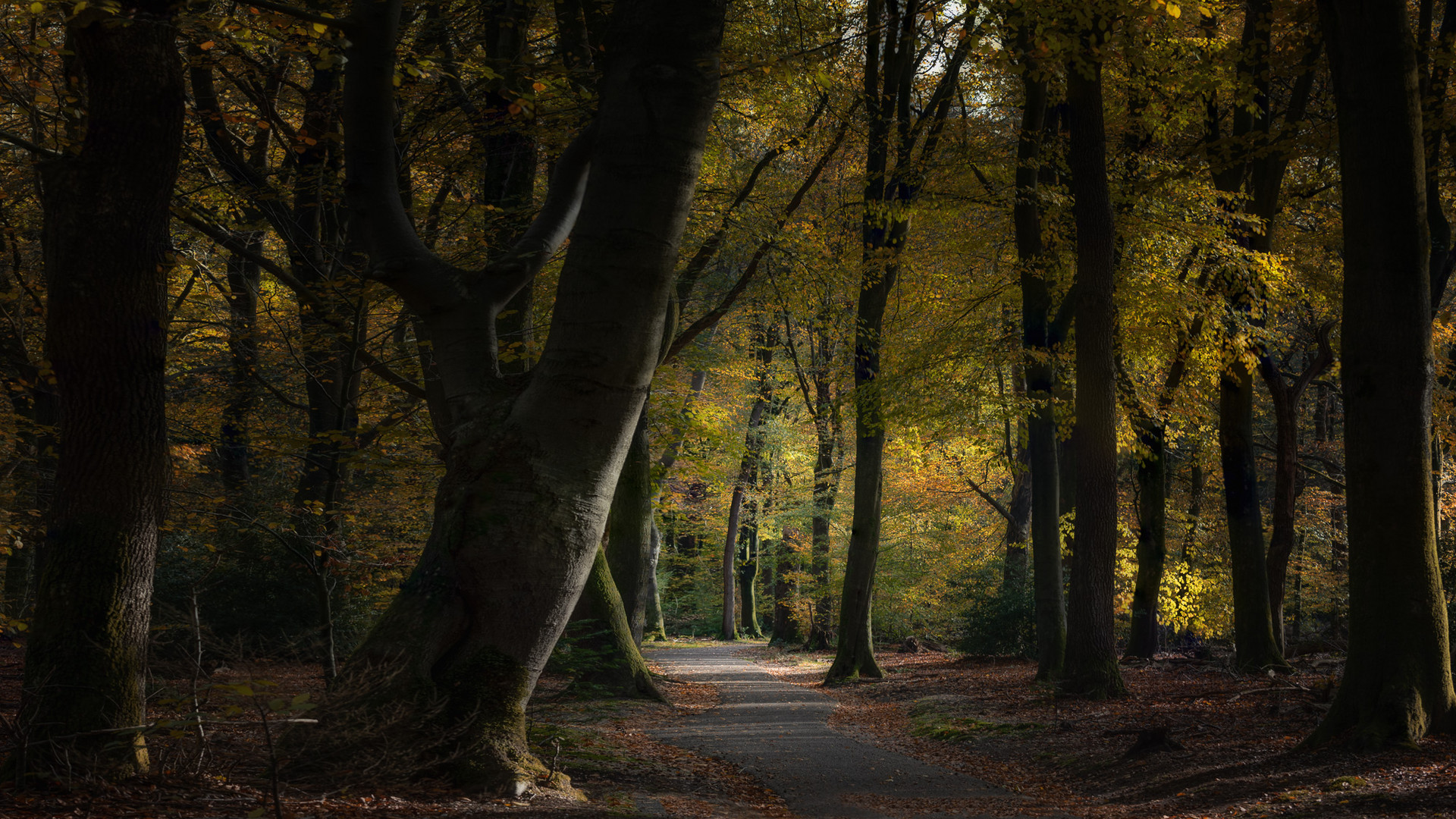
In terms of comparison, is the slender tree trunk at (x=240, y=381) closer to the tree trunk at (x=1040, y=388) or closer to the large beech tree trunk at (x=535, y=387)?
the large beech tree trunk at (x=535, y=387)

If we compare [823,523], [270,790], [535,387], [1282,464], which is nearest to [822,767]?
[535,387]

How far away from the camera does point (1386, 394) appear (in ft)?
23.2

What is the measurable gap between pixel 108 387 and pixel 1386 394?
844cm

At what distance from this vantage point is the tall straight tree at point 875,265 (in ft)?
48.3

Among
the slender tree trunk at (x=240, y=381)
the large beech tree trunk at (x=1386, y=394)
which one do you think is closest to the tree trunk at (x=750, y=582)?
the slender tree trunk at (x=240, y=381)

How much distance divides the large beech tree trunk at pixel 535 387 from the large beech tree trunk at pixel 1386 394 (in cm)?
508

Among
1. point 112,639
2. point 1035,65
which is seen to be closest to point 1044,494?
point 1035,65

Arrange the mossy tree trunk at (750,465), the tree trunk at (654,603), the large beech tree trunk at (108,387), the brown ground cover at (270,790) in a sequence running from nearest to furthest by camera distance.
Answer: the brown ground cover at (270,790), the large beech tree trunk at (108,387), the mossy tree trunk at (750,465), the tree trunk at (654,603)

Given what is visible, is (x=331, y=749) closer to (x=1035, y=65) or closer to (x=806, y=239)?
(x=806, y=239)

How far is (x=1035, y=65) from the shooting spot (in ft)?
39.5

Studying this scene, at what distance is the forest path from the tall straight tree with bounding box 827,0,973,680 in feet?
6.49

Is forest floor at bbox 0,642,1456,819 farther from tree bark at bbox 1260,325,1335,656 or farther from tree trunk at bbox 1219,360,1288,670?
tree bark at bbox 1260,325,1335,656

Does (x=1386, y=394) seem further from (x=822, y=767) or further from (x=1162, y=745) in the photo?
(x=822, y=767)

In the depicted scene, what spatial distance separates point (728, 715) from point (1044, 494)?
18.3 ft
